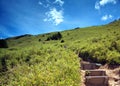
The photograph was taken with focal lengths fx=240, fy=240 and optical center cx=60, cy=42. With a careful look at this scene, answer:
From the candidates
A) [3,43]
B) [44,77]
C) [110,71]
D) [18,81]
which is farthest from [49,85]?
[3,43]

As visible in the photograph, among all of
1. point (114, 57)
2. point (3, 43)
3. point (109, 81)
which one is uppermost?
point (3, 43)

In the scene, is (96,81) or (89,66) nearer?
(96,81)

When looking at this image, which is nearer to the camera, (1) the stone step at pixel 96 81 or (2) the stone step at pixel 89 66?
(1) the stone step at pixel 96 81

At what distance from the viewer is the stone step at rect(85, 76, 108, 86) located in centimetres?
1291

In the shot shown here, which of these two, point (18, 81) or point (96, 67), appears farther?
point (96, 67)

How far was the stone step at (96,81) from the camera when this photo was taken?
12.9 m

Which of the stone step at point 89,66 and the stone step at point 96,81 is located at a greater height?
the stone step at point 89,66

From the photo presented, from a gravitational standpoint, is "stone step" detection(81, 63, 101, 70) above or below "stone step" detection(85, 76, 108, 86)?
above

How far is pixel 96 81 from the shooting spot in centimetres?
1299

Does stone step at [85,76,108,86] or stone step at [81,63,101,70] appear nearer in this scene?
stone step at [85,76,108,86]

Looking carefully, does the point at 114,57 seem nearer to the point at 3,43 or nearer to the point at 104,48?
the point at 104,48

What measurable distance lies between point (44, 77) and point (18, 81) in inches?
46.9

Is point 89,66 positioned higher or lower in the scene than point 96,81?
higher

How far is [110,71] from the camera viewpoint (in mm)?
15758
